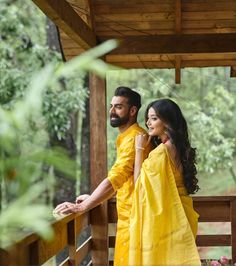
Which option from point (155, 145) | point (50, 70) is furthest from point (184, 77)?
point (50, 70)

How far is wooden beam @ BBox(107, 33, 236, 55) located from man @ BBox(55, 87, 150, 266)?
34.0 inches

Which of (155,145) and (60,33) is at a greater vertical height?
(60,33)

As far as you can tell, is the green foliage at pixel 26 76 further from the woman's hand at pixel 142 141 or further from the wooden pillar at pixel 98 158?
the woman's hand at pixel 142 141

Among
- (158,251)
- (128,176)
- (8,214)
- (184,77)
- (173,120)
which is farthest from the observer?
(184,77)

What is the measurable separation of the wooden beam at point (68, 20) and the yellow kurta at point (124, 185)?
719 millimetres

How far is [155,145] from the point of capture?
3.44 m

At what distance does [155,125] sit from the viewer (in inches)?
127

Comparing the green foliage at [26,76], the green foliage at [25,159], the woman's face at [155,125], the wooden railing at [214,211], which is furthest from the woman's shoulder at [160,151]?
the green foliage at [26,76]

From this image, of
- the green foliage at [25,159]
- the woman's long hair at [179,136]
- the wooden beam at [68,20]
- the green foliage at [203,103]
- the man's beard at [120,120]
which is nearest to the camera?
the green foliage at [25,159]

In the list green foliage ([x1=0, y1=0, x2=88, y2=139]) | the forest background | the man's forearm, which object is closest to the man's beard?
the man's forearm

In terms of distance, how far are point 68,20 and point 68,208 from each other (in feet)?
3.46

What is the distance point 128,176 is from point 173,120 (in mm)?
464

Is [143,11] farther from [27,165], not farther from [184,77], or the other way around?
[184,77]

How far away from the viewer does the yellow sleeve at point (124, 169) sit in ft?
11.3
